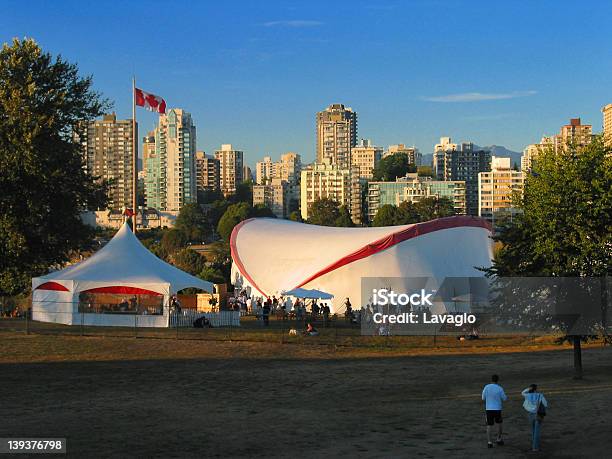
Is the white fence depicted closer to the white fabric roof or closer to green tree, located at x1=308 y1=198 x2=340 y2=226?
the white fabric roof

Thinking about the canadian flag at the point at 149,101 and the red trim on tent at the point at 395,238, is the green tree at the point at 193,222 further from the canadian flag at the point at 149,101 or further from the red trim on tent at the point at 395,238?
the red trim on tent at the point at 395,238

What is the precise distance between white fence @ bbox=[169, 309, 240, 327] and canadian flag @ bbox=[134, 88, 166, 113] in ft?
63.2

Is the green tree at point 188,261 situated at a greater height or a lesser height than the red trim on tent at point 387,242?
greater

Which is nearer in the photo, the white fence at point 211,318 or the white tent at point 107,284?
the white tent at point 107,284

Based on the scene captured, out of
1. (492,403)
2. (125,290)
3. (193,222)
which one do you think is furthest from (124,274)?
(193,222)

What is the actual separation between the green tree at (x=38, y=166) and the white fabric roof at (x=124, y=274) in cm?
509

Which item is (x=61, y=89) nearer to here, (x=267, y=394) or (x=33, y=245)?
(x=33, y=245)

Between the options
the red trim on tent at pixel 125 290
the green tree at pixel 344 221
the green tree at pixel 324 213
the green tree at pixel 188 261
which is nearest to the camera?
the red trim on tent at pixel 125 290

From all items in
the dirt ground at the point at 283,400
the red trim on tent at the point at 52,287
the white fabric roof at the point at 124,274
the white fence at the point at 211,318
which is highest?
the white fabric roof at the point at 124,274

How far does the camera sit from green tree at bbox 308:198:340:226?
178125mm

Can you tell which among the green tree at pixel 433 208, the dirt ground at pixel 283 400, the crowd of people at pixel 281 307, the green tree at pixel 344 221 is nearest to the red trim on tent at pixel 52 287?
the dirt ground at pixel 283 400

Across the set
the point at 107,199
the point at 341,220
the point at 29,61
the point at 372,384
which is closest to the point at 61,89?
the point at 29,61

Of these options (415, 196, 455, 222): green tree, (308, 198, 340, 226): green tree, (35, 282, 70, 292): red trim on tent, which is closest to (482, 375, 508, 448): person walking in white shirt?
(35, 282, 70, 292): red trim on tent

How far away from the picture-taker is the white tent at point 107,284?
43094mm
